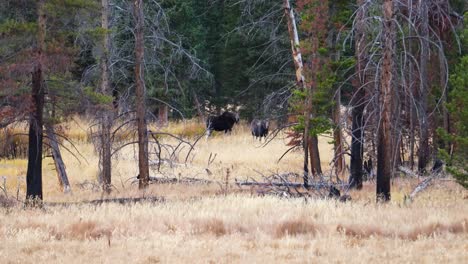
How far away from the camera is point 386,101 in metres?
14.8

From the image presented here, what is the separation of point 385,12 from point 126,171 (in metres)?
14.6

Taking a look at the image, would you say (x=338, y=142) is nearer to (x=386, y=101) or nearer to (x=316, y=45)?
(x=316, y=45)

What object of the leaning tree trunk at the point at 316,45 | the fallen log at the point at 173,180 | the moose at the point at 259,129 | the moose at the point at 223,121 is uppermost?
the leaning tree trunk at the point at 316,45

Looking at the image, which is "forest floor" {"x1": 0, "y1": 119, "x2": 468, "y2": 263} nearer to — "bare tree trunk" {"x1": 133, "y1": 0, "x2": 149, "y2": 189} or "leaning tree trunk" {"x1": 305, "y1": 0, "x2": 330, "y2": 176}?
"bare tree trunk" {"x1": 133, "y1": 0, "x2": 149, "y2": 189}

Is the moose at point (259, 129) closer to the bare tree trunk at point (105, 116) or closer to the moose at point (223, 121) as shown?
the moose at point (223, 121)

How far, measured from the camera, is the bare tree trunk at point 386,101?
47.2 feet

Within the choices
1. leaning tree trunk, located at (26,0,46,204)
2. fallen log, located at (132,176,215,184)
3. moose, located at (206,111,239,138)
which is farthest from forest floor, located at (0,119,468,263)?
moose, located at (206,111,239,138)

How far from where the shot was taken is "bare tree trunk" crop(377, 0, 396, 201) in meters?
14.4

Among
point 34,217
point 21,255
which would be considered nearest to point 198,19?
point 34,217

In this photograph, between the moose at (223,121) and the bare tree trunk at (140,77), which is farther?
the moose at (223,121)

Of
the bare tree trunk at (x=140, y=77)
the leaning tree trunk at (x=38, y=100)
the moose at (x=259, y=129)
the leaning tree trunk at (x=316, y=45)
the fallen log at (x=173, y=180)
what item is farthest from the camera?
the moose at (x=259, y=129)

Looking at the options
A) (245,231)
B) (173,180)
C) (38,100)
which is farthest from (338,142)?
(245,231)

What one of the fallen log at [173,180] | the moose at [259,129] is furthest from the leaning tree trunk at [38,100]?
the moose at [259,129]

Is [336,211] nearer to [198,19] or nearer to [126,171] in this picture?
[126,171]
